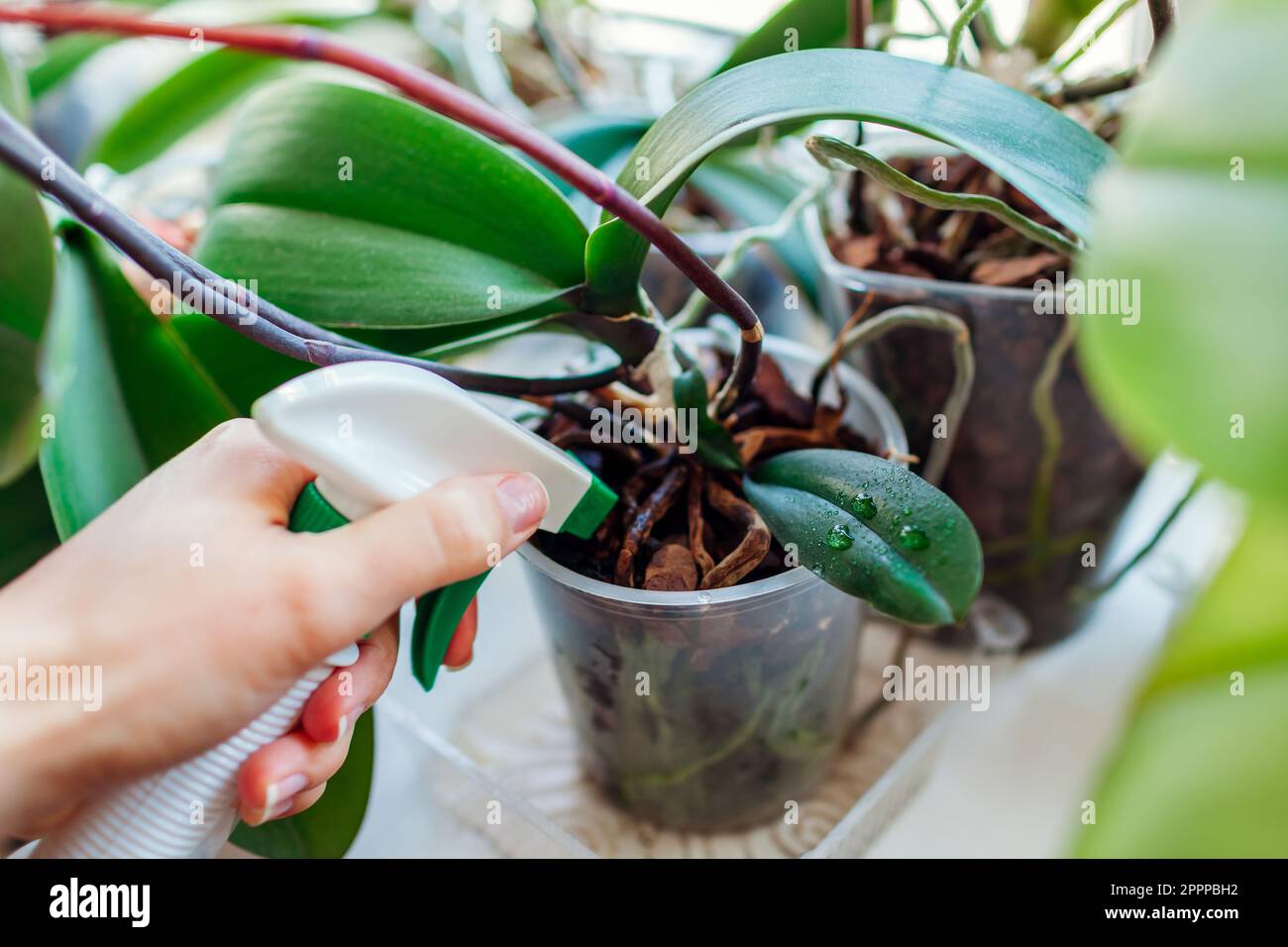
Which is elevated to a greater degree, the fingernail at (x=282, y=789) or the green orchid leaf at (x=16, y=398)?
the green orchid leaf at (x=16, y=398)

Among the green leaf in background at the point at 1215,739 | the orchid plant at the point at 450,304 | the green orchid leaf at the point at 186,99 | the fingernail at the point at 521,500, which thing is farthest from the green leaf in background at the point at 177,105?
the green leaf in background at the point at 1215,739

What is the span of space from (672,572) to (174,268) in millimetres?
251

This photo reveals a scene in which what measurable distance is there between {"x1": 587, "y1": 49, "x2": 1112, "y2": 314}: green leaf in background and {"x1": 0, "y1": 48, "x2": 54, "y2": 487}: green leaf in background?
30cm

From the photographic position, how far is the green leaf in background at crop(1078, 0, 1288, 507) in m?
0.18

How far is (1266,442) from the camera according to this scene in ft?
0.60

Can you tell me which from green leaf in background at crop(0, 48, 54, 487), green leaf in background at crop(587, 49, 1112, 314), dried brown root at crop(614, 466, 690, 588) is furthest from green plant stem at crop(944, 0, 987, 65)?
green leaf in background at crop(0, 48, 54, 487)

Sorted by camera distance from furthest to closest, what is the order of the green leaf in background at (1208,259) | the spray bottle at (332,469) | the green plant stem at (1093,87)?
the green plant stem at (1093,87) < the spray bottle at (332,469) < the green leaf in background at (1208,259)

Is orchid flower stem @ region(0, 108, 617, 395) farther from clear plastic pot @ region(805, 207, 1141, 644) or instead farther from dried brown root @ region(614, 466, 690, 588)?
clear plastic pot @ region(805, 207, 1141, 644)

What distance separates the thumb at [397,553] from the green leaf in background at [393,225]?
117 mm

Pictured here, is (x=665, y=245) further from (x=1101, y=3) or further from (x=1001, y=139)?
(x=1101, y=3)

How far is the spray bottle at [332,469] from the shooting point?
30cm

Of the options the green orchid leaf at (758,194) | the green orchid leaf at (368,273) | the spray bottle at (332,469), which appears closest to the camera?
the spray bottle at (332,469)

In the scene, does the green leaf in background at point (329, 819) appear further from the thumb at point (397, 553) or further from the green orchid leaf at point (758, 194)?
the green orchid leaf at point (758, 194)

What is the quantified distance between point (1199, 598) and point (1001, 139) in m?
0.19
